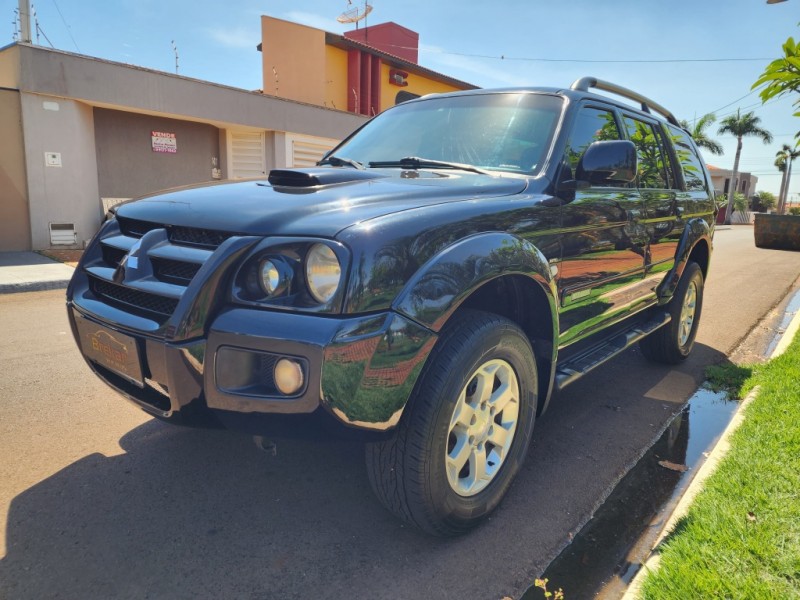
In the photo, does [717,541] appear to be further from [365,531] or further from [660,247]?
[660,247]

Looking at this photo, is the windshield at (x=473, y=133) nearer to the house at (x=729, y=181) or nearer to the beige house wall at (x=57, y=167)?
the beige house wall at (x=57, y=167)

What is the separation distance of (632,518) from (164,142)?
12581mm

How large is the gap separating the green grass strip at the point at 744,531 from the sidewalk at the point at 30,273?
7.80 metres

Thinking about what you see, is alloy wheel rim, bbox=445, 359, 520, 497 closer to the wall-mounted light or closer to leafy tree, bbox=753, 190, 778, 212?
the wall-mounted light

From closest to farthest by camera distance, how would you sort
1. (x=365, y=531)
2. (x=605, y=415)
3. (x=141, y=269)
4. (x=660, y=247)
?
1. (x=141, y=269)
2. (x=365, y=531)
3. (x=605, y=415)
4. (x=660, y=247)

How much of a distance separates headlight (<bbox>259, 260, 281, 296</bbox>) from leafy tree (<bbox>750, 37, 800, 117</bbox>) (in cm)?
280

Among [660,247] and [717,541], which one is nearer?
[717,541]

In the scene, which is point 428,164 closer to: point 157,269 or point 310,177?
point 310,177

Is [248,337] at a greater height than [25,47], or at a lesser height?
lesser

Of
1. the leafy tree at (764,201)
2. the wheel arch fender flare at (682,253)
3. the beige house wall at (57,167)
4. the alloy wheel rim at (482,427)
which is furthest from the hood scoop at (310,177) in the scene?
the leafy tree at (764,201)

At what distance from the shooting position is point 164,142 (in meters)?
12.4

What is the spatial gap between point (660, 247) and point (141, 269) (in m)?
3.35

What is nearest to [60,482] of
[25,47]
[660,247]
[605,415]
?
[605,415]

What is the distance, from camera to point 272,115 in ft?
43.6
